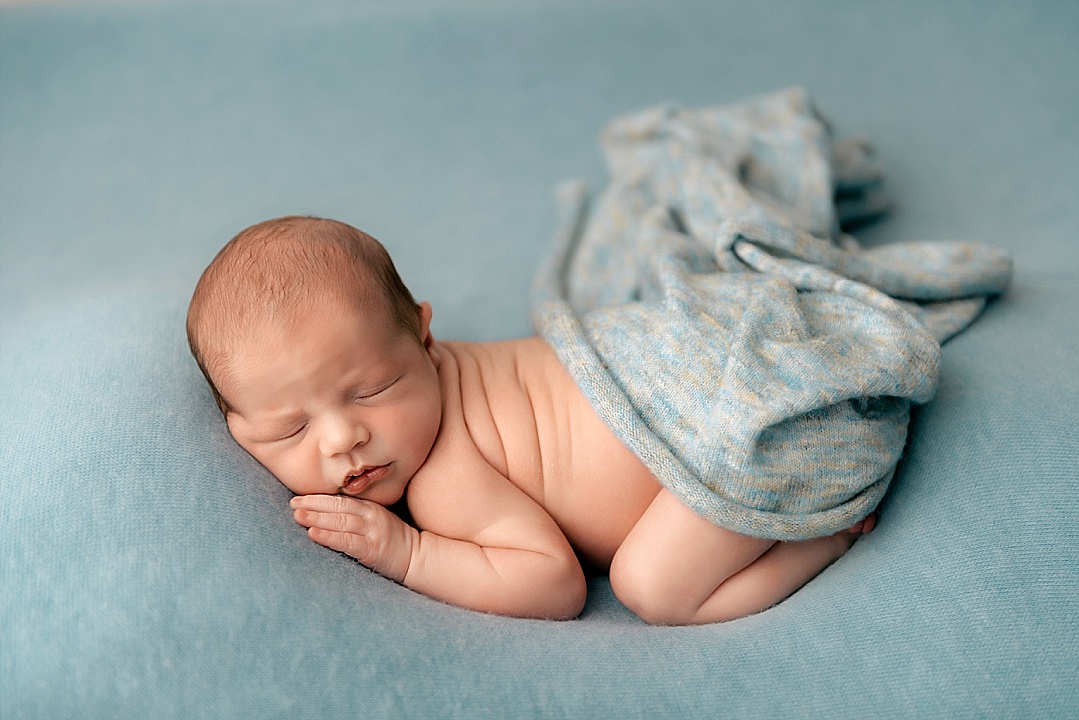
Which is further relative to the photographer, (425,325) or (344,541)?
(425,325)

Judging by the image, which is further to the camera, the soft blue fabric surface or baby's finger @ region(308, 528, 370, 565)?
baby's finger @ region(308, 528, 370, 565)

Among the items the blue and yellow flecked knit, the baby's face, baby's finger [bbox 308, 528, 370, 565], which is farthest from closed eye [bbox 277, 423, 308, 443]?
the blue and yellow flecked knit

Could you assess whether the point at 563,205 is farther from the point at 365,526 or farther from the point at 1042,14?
the point at 1042,14

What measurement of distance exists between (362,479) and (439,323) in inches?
23.3

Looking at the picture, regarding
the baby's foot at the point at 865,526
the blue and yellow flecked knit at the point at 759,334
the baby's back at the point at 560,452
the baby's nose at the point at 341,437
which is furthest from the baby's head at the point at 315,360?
the baby's foot at the point at 865,526

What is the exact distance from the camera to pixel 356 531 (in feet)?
3.83

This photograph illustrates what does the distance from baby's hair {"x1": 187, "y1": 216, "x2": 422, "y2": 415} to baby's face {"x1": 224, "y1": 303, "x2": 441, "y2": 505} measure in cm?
2

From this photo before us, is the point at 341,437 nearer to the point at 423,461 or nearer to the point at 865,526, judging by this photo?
the point at 423,461

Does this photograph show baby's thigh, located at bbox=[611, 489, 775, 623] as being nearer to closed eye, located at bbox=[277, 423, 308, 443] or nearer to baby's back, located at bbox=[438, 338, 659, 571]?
baby's back, located at bbox=[438, 338, 659, 571]

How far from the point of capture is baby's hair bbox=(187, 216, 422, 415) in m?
1.11

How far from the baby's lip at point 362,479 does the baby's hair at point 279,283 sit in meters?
0.19

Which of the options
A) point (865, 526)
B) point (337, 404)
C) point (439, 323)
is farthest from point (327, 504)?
point (865, 526)

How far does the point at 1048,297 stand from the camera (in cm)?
152

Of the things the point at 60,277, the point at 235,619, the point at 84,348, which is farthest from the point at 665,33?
the point at 235,619
